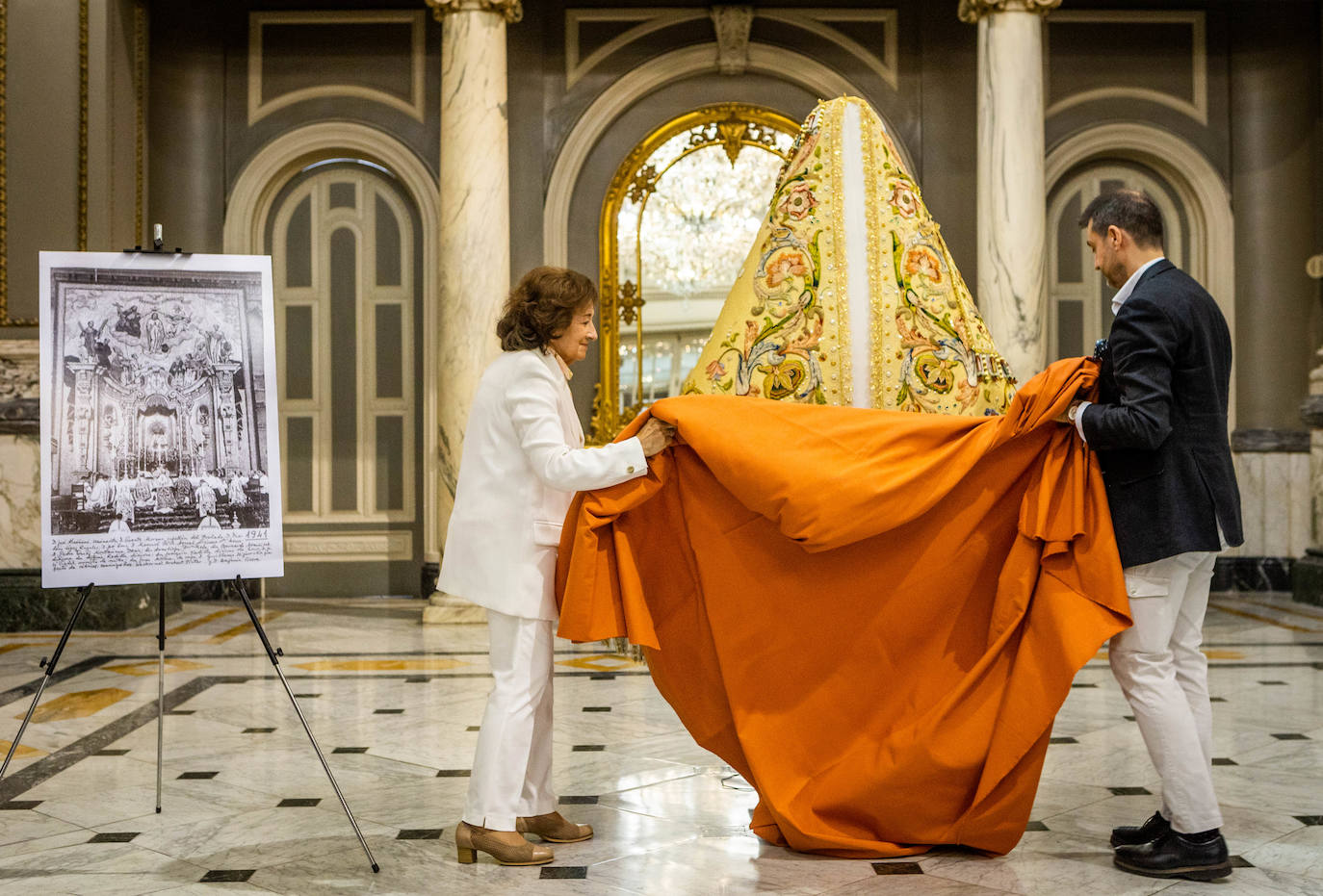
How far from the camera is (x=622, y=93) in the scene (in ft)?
29.7

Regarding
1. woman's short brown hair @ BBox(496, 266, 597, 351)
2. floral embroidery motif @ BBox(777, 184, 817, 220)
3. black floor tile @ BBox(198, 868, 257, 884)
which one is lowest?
black floor tile @ BBox(198, 868, 257, 884)

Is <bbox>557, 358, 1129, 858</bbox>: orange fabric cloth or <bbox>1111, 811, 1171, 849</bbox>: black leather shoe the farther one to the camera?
<bbox>1111, 811, 1171, 849</bbox>: black leather shoe

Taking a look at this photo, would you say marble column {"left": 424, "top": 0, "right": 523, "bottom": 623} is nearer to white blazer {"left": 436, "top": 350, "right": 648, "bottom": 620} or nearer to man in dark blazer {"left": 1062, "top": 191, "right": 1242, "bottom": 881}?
white blazer {"left": 436, "top": 350, "right": 648, "bottom": 620}

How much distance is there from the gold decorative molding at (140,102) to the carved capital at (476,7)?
2130 millimetres

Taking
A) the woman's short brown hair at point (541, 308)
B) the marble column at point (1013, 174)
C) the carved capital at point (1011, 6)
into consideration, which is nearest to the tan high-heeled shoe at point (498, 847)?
the woman's short brown hair at point (541, 308)

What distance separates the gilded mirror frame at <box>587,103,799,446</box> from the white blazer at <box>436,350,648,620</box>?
5.90 m

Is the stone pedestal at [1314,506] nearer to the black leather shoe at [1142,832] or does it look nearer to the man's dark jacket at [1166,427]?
the black leather shoe at [1142,832]

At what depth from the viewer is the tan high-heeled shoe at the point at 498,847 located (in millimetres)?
3070

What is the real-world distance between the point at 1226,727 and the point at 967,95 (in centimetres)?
564

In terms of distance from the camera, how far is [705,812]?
3570 millimetres

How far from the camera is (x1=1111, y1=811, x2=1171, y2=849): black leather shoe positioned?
3.16 meters

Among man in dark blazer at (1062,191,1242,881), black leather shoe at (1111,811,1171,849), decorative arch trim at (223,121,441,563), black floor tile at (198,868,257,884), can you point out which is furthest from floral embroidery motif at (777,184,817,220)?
decorative arch trim at (223,121,441,563)

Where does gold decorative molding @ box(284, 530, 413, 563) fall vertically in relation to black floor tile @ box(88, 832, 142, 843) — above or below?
above

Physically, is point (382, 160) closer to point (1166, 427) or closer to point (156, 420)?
point (156, 420)
